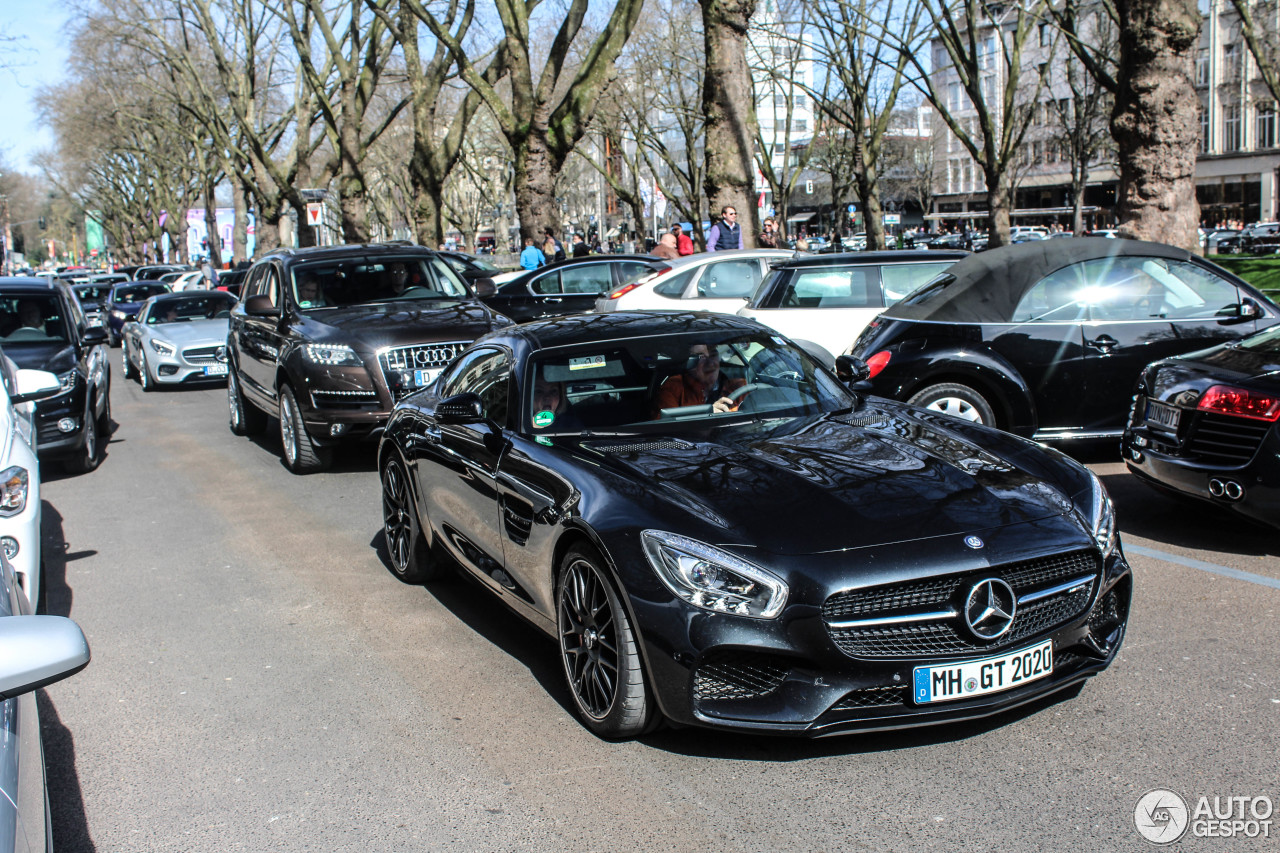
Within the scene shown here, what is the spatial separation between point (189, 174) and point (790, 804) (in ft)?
218

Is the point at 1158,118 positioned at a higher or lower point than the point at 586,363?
higher

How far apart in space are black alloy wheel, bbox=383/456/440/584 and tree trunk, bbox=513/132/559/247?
18.4m

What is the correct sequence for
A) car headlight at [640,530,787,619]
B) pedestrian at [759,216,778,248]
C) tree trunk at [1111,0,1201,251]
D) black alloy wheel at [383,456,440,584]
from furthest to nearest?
pedestrian at [759,216,778,248], tree trunk at [1111,0,1201,251], black alloy wheel at [383,456,440,584], car headlight at [640,530,787,619]

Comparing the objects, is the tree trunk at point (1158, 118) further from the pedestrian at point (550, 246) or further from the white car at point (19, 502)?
the pedestrian at point (550, 246)

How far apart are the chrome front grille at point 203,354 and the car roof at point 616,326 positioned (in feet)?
46.6

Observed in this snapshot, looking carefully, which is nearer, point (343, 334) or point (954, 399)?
point (954, 399)

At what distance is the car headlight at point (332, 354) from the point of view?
9805 millimetres

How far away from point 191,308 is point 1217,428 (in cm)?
1835

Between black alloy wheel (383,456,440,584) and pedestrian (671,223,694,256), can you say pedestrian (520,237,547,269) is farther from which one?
black alloy wheel (383,456,440,584)

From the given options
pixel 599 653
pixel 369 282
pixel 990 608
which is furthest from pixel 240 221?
pixel 990 608

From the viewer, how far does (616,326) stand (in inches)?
223

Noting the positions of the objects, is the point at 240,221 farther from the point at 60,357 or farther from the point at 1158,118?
the point at 1158,118

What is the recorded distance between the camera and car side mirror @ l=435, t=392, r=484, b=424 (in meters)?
5.29

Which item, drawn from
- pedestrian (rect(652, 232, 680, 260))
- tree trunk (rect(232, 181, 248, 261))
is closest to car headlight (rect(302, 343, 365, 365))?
pedestrian (rect(652, 232, 680, 260))
